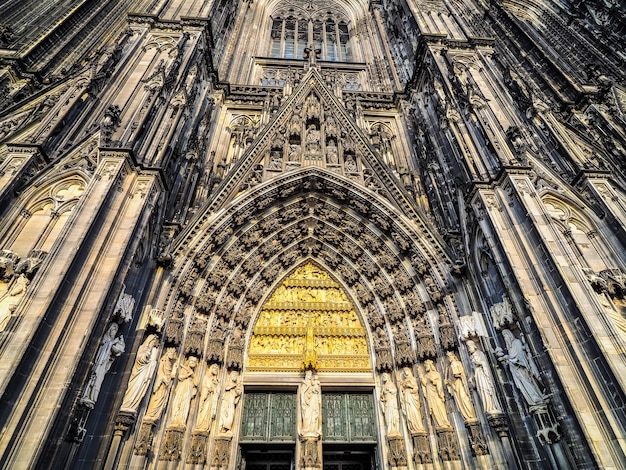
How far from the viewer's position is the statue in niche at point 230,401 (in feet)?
22.9

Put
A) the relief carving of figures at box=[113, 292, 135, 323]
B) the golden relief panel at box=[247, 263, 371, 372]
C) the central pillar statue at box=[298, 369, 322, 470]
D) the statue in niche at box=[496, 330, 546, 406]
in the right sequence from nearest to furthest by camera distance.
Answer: the statue in niche at box=[496, 330, 546, 406] → the relief carving of figures at box=[113, 292, 135, 323] → the central pillar statue at box=[298, 369, 322, 470] → the golden relief panel at box=[247, 263, 371, 372]

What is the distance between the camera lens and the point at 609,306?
512 centimetres

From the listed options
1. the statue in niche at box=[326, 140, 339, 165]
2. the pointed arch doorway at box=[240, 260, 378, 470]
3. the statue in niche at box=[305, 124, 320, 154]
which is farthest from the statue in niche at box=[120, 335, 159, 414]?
the statue in niche at box=[305, 124, 320, 154]

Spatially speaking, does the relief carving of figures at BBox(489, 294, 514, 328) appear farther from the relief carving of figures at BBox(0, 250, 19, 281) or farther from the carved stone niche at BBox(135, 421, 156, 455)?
the relief carving of figures at BBox(0, 250, 19, 281)

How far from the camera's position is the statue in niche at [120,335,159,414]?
5555 millimetres

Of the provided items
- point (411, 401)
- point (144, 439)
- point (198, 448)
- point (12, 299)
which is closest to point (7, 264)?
point (12, 299)

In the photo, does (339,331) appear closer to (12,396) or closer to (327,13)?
(12,396)

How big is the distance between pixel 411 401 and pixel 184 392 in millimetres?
4402

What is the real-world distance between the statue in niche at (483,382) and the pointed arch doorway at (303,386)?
99.9 inches

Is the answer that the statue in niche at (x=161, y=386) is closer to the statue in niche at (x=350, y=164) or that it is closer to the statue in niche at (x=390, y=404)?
the statue in niche at (x=390, y=404)

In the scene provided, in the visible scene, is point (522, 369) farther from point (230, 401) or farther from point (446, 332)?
point (230, 401)

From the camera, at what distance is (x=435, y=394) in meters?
6.88

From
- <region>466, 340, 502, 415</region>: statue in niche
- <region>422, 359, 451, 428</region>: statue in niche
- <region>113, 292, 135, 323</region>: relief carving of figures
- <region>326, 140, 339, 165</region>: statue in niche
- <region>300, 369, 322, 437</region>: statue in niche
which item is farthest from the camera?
<region>326, 140, 339, 165</region>: statue in niche

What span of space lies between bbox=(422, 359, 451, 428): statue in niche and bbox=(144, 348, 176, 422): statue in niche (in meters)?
Answer: 4.86
